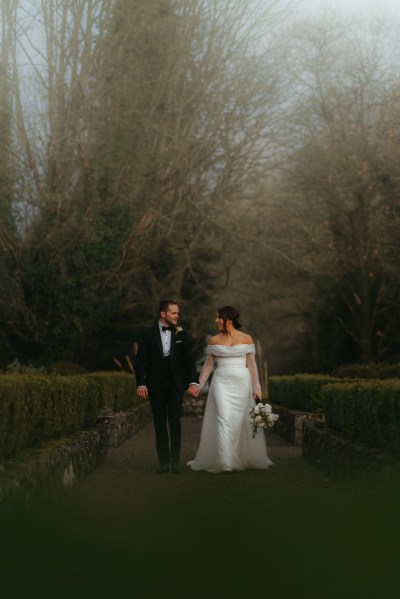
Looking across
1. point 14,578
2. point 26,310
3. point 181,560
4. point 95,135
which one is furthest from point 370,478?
point 95,135

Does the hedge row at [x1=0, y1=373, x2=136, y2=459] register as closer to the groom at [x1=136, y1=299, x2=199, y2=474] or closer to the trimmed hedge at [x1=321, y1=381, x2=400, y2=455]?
the groom at [x1=136, y1=299, x2=199, y2=474]

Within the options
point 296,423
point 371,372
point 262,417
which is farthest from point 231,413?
point 371,372

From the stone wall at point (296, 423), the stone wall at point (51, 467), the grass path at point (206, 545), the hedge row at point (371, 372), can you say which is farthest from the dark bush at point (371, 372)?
the grass path at point (206, 545)

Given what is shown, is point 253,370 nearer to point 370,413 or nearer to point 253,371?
point 253,371

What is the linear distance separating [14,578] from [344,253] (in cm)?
3634

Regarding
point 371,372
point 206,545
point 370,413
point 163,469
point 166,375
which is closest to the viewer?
point 206,545

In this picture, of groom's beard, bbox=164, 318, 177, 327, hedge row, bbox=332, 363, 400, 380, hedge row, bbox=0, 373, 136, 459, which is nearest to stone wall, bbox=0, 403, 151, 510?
hedge row, bbox=0, 373, 136, 459

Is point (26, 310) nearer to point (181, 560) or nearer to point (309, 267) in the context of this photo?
point (309, 267)

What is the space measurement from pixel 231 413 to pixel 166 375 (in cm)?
104

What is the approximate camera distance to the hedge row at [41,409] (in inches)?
378

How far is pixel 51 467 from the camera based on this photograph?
1005 centimetres

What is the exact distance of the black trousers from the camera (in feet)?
43.0

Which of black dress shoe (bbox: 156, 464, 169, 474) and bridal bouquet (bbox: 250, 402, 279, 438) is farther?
bridal bouquet (bbox: 250, 402, 279, 438)

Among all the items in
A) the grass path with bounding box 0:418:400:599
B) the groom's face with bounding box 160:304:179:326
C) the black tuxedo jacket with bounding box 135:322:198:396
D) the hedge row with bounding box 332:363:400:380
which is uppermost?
the groom's face with bounding box 160:304:179:326
